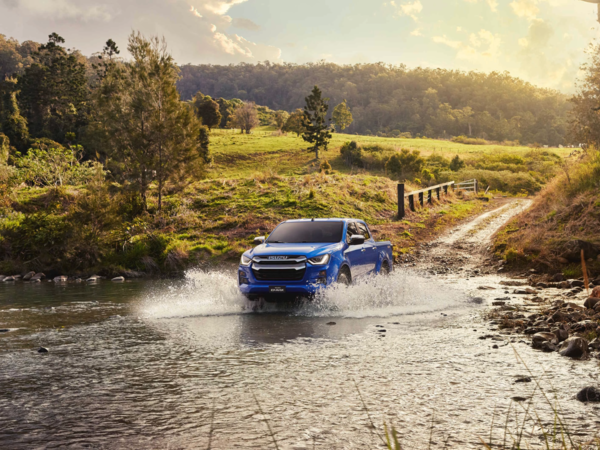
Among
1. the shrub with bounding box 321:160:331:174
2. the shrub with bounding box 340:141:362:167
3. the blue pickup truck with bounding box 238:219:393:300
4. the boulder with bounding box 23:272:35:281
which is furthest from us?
the shrub with bounding box 340:141:362:167

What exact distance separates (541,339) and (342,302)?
4.24 m

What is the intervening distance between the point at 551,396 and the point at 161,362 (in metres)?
4.70

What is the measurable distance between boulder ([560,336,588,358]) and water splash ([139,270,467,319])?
155 inches

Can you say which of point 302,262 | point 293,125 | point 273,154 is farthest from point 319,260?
point 293,125

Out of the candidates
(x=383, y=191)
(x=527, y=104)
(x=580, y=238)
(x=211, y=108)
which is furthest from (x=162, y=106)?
(x=527, y=104)

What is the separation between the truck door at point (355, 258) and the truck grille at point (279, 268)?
1.42m

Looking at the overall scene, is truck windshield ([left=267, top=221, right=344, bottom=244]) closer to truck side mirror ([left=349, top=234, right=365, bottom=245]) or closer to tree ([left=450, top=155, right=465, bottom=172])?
truck side mirror ([left=349, top=234, right=365, bottom=245])

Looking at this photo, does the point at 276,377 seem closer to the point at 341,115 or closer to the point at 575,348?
the point at 575,348

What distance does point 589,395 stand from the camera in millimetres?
5457

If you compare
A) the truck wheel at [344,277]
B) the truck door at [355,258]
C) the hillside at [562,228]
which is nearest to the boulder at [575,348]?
the truck wheel at [344,277]

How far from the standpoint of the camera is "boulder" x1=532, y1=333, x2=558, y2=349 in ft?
25.5

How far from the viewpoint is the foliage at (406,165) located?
50.3 m

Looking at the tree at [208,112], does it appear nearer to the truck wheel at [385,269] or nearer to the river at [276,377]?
the truck wheel at [385,269]

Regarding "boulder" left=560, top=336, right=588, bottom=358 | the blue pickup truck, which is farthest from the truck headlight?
"boulder" left=560, top=336, right=588, bottom=358
